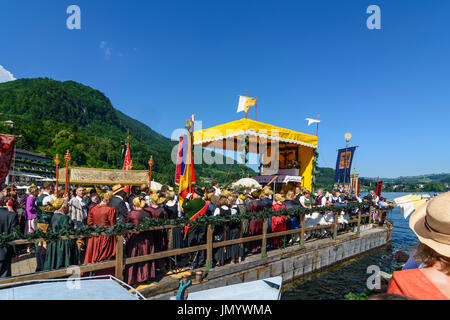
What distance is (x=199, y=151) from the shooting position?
14.7 m

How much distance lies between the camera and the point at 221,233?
272 inches

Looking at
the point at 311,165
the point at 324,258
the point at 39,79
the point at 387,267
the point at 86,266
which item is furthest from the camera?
the point at 39,79

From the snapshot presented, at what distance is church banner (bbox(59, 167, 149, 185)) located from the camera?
9742 mm

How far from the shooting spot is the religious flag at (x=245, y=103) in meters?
12.4

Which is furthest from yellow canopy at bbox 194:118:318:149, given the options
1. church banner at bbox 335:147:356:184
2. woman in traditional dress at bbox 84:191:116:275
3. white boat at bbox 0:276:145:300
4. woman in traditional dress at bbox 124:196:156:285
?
white boat at bbox 0:276:145:300

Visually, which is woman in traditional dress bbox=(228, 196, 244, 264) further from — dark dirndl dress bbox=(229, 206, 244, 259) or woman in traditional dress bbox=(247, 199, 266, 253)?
woman in traditional dress bbox=(247, 199, 266, 253)

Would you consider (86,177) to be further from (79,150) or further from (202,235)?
(79,150)

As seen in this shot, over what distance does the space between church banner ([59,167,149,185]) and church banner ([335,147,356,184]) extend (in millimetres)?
12202

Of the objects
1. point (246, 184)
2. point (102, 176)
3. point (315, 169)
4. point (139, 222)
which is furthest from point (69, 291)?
point (315, 169)

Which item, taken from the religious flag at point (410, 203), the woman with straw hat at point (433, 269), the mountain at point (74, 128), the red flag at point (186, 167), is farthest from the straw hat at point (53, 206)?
the mountain at point (74, 128)

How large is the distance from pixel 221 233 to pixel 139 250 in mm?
2158
